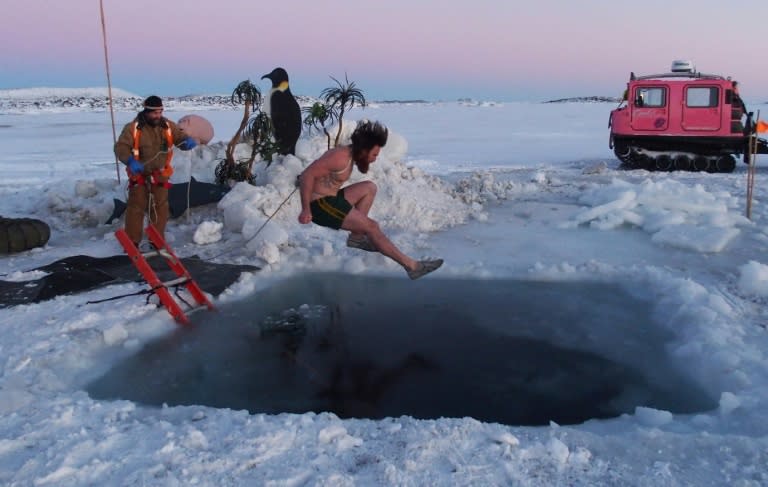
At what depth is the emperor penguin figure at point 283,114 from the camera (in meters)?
9.37

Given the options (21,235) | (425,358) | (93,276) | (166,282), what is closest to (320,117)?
(21,235)

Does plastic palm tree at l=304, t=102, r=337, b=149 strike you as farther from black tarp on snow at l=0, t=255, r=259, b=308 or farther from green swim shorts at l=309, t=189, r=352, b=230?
green swim shorts at l=309, t=189, r=352, b=230

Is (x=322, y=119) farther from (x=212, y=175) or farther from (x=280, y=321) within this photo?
(x=280, y=321)

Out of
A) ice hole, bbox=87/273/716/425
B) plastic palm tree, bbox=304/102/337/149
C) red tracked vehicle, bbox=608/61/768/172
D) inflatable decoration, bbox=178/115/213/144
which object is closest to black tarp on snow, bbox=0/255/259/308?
ice hole, bbox=87/273/716/425

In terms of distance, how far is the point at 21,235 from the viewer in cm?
662

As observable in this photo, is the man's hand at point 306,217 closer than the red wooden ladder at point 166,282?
No

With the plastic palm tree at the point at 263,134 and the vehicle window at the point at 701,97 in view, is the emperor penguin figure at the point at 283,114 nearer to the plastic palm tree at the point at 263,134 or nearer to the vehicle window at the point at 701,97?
the plastic palm tree at the point at 263,134

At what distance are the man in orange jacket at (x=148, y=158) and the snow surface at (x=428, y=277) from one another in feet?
1.74

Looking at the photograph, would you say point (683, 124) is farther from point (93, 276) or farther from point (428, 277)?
point (93, 276)

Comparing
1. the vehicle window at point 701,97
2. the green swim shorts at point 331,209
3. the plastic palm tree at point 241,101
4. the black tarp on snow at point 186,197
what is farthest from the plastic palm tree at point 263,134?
the vehicle window at point 701,97

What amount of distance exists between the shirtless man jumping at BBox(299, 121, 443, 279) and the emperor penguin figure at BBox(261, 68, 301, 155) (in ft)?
14.0

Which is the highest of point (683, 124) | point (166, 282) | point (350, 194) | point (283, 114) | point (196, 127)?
point (283, 114)

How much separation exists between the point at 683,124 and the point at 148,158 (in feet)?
36.6

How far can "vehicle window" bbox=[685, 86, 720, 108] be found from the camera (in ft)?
42.9
